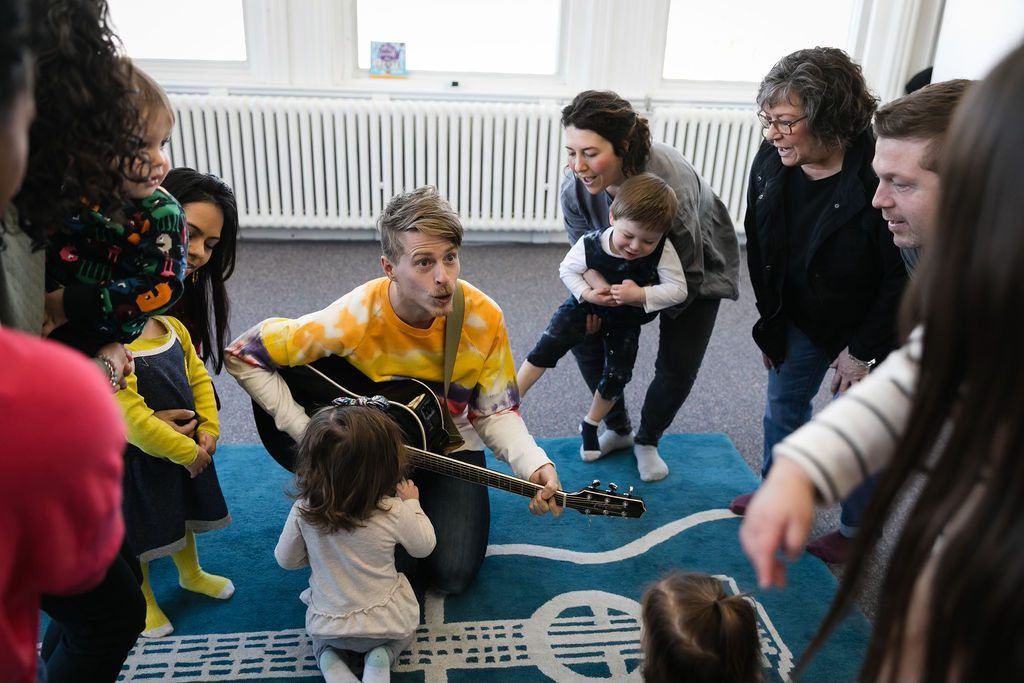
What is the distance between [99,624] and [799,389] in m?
1.83

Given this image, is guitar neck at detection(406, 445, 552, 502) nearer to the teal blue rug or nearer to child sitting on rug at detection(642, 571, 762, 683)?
the teal blue rug

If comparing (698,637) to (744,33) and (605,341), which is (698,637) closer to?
(605,341)

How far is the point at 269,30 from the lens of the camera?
4469 millimetres

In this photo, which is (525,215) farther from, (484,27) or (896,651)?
(896,651)

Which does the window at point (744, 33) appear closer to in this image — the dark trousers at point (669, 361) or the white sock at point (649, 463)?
the dark trousers at point (669, 361)

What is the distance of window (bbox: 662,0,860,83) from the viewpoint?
4828mm

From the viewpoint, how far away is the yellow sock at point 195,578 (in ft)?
6.68

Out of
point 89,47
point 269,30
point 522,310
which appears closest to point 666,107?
point 522,310

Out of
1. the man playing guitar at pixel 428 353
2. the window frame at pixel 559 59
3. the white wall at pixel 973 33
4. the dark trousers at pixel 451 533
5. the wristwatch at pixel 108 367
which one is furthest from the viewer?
the window frame at pixel 559 59

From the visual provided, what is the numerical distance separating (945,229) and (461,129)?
4.22 metres

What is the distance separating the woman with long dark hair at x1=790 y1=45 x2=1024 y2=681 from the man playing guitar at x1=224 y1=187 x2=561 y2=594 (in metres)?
1.28

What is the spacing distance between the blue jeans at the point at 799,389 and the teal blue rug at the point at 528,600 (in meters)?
0.19

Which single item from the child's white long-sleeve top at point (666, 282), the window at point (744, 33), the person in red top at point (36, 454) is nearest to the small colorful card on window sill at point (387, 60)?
the window at point (744, 33)

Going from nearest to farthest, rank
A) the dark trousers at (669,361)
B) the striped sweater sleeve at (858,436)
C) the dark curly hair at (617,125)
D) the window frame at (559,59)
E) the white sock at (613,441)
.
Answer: the striped sweater sleeve at (858,436) → the dark curly hair at (617,125) → the dark trousers at (669,361) → the white sock at (613,441) → the window frame at (559,59)
